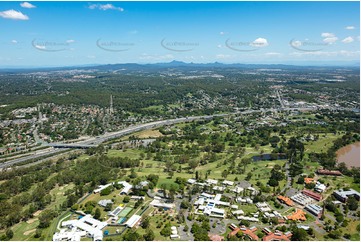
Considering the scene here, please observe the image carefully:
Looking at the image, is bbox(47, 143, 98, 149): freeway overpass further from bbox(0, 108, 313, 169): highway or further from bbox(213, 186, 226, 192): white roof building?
bbox(213, 186, 226, 192): white roof building

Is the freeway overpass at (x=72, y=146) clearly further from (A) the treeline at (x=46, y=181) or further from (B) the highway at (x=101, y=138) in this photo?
(A) the treeline at (x=46, y=181)

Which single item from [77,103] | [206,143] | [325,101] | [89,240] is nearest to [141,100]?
[77,103]

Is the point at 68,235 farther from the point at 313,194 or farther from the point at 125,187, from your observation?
the point at 313,194

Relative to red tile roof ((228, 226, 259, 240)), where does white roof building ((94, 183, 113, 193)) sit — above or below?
below

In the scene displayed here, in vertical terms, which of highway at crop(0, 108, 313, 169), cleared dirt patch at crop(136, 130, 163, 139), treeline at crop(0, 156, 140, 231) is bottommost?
highway at crop(0, 108, 313, 169)

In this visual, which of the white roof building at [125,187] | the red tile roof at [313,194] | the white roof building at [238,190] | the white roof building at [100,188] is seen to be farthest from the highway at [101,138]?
the red tile roof at [313,194]

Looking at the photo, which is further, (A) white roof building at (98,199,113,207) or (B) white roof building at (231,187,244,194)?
(B) white roof building at (231,187,244,194)

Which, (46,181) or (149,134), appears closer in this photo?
(46,181)

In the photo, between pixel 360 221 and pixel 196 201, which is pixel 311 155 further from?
pixel 196 201

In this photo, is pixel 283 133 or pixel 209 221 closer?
pixel 209 221

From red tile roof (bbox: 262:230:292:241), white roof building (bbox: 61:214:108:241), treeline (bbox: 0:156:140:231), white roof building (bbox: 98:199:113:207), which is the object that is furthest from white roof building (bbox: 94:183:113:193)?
red tile roof (bbox: 262:230:292:241)

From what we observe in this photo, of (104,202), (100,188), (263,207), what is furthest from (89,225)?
(263,207)
